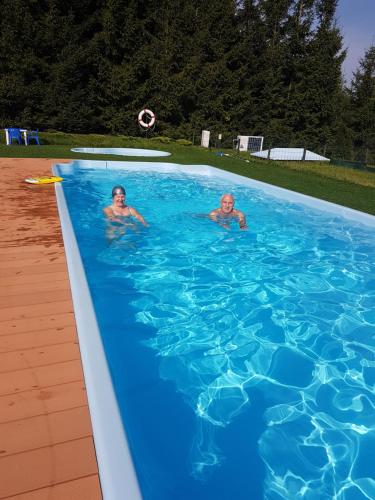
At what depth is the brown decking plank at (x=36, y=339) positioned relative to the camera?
2.53 meters

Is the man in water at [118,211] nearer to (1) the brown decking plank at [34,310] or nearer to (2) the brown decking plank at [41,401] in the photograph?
(1) the brown decking plank at [34,310]

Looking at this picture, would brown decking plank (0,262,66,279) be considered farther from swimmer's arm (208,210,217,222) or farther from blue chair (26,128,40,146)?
blue chair (26,128,40,146)

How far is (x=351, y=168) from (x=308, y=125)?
17858 millimetres

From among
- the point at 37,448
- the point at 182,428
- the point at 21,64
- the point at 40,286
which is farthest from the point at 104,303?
the point at 21,64

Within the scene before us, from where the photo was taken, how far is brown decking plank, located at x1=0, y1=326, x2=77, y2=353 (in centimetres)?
253

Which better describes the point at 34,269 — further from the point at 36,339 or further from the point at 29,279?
the point at 36,339

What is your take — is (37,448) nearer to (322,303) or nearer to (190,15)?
(322,303)

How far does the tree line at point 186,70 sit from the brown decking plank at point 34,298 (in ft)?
67.7

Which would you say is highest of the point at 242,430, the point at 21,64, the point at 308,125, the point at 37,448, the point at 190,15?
the point at 190,15

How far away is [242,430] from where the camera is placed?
2652 mm

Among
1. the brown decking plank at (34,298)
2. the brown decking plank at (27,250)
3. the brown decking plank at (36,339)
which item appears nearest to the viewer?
the brown decking plank at (36,339)

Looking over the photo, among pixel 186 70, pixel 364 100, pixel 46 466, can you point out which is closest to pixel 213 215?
pixel 46 466

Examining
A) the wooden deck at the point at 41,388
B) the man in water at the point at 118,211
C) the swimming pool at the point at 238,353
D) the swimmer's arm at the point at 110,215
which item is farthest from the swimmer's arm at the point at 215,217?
the wooden deck at the point at 41,388

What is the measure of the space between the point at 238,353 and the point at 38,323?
5.90 ft
